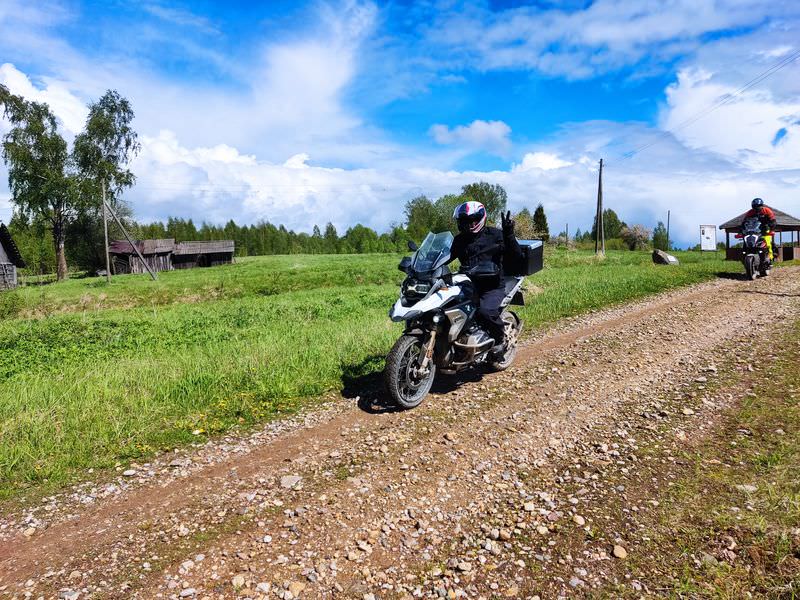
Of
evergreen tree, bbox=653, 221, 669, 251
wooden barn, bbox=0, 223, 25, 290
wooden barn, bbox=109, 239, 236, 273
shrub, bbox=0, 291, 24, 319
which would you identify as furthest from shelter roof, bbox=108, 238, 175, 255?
evergreen tree, bbox=653, 221, 669, 251

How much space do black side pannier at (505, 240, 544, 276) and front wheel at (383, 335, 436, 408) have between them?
81.7 inches

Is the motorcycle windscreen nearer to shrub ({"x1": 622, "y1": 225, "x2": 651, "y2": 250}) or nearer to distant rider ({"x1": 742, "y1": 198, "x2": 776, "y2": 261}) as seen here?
distant rider ({"x1": 742, "y1": 198, "x2": 776, "y2": 261})

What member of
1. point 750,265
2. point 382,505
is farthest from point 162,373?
point 750,265

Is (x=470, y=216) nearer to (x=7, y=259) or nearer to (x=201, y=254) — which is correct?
(x=7, y=259)

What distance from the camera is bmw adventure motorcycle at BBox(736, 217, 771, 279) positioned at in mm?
16375

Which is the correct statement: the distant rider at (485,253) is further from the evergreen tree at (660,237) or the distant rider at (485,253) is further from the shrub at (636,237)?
the evergreen tree at (660,237)

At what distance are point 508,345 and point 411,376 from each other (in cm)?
209

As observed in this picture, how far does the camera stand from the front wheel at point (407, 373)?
19.1 ft

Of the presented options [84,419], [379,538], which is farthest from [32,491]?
[379,538]

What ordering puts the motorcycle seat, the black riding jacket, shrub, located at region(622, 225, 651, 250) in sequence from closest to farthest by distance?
the black riding jacket < the motorcycle seat < shrub, located at region(622, 225, 651, 250)

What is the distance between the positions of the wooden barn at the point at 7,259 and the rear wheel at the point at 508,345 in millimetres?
54118

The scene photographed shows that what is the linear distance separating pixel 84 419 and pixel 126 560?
117 inches

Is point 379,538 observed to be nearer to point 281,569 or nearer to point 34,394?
point 281,569

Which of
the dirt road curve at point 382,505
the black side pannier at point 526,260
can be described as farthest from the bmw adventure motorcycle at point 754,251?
the black side pannier at point 526,260
